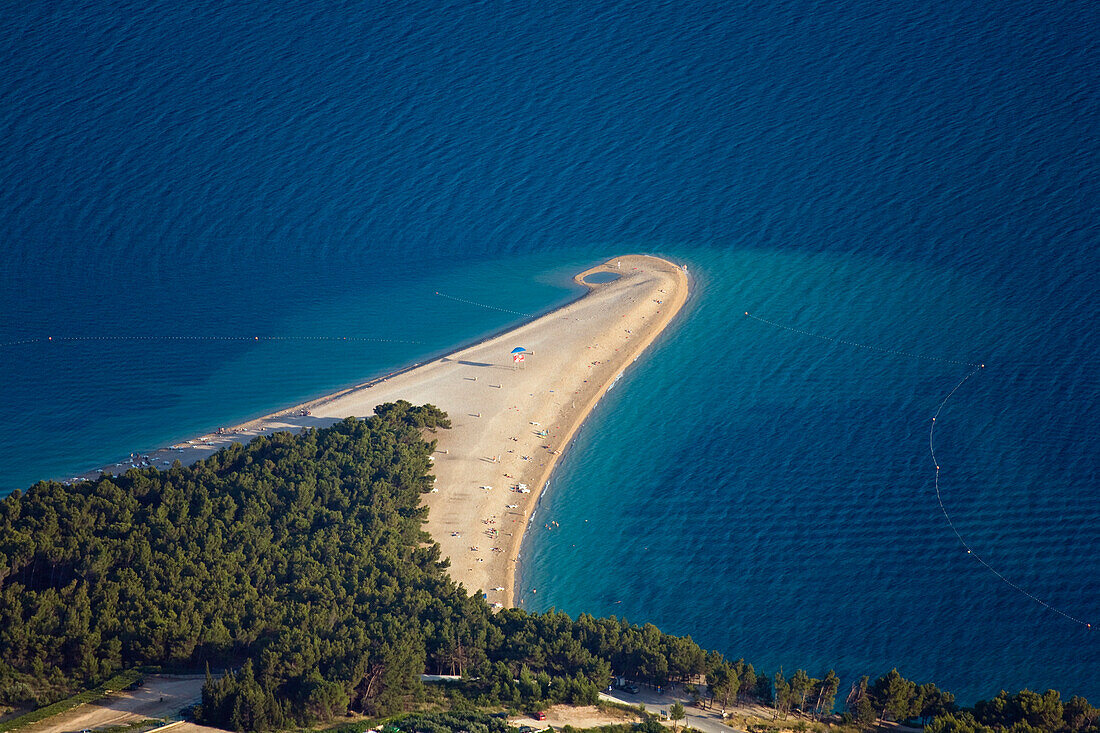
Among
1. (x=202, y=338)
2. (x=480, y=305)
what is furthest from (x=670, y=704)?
(x=202, y=338)

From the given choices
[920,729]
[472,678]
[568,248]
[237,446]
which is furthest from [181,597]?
[568,248]

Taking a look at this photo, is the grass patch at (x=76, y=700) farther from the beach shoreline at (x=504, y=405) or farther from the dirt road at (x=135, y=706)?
the beach shoreline at (x=504, y=405)

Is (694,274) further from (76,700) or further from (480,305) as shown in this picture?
(76,700)

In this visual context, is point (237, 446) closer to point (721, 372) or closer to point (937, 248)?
point (721, 372)

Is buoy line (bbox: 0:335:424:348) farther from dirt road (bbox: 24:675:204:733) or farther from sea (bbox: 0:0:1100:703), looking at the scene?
dirt road (bbox: 24:675:204:733)

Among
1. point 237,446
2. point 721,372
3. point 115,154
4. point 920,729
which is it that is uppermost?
point 115,154

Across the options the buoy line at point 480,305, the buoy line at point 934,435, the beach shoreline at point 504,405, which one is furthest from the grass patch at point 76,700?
the buoy line at point 480,305
